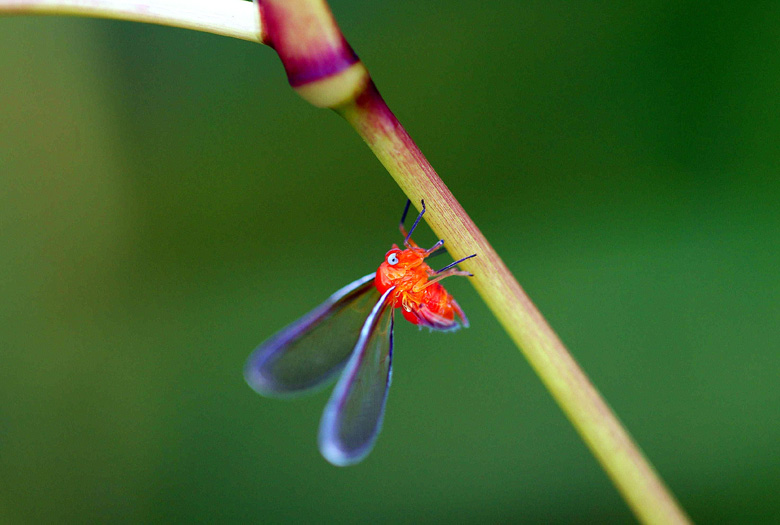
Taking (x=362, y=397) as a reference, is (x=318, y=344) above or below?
above

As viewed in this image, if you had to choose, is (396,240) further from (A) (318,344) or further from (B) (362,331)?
(B) (362,331)

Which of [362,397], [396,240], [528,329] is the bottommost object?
[528,329]

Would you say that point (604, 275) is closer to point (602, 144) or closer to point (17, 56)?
point (602, 144)

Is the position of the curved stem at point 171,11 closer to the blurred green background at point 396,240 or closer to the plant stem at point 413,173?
the plant stem at point 413,173

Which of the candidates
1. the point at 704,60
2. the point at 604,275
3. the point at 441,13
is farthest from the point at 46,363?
the point at 704,60

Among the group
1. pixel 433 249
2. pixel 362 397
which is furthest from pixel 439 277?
pixel 362 397

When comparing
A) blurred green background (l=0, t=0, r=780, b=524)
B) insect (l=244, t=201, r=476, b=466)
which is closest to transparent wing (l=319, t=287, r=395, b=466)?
insect (l=244, t=201, r=476, b=466)

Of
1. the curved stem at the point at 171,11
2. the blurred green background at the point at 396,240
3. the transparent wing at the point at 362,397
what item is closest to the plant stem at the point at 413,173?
the curved stem at the point at 171,11
